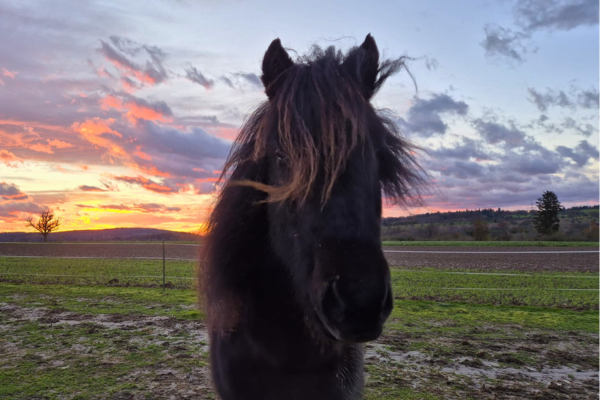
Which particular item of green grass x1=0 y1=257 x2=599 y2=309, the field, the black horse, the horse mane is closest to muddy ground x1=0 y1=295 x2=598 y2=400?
the field

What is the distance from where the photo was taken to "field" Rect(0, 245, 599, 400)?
4438mm

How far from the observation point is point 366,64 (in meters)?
2.13

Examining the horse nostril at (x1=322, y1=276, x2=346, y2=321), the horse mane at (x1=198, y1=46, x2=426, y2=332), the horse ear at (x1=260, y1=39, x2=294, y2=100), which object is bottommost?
the horse nostril at (x1=322, y1=276, x2=346, y2=321)

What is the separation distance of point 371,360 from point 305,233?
14.3 feet

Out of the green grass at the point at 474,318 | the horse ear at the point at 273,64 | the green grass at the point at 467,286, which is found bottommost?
the green grass at the point at 467,286

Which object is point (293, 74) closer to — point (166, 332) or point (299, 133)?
point (299, 133)

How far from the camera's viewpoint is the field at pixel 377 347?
14.6 feet

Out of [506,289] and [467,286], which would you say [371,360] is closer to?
[506,289]

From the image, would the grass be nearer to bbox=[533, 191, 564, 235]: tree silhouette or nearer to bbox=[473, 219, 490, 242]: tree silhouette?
bbox=[473, 219, 490, 242]: tree silhouette

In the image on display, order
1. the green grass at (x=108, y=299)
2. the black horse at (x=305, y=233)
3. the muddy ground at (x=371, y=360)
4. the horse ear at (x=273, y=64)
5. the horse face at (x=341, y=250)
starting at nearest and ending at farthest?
the horse face at (x=341, y=250) → the black horse at (x=305, y=233) → the horse ear at (x=273, y=64) → the muddy ground at (x=371, y=360) → the green grass at (x=108, y=299)

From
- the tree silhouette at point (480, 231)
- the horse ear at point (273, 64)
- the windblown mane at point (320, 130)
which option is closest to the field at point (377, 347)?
the windblown mane at point (320, 130)

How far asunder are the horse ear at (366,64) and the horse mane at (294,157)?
0.02 metres

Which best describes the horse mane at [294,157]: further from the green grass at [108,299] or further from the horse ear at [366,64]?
the green grass at [108,299]

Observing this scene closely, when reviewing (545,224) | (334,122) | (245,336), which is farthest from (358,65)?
(545,224)
